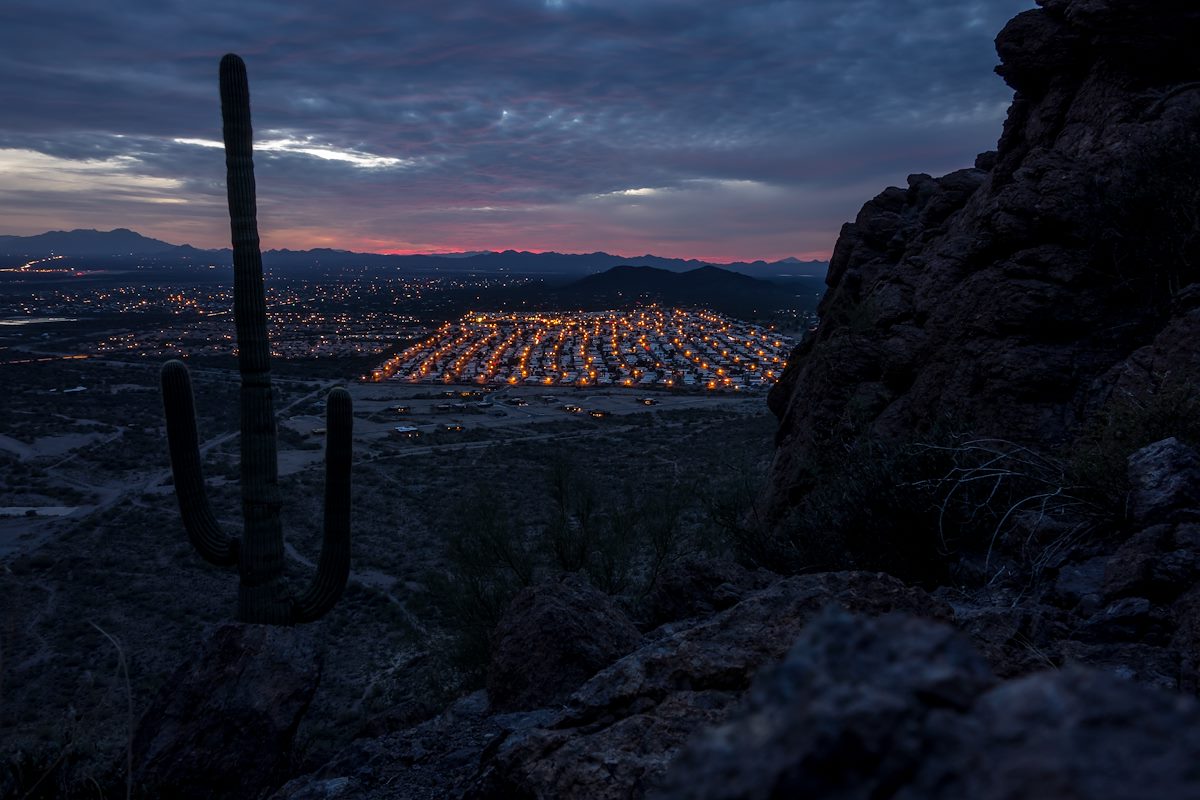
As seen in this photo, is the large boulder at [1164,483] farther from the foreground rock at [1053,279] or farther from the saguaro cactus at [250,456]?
the saguaro cactus at [250,456]

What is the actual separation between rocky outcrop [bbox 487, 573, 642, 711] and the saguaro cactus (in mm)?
4433

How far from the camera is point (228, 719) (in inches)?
239

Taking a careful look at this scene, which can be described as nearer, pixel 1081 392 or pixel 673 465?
pixel 1081 392

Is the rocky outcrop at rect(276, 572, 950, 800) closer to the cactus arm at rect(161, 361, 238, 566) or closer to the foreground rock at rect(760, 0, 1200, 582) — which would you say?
the foreground rock at rect(760, 0, 1200, 582)

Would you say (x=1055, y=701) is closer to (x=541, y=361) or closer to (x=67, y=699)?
(x=67, y=699)

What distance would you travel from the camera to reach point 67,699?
551 inches

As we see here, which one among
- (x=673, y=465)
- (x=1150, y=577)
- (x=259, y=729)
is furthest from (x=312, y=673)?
(x=673, y=465)

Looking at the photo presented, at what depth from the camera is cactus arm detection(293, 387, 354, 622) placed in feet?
29.6

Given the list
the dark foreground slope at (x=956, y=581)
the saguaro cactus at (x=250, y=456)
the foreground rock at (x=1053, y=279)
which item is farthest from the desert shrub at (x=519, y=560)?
the foreground rock at (x=1053, y=279)

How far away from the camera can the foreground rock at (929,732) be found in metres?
0.81

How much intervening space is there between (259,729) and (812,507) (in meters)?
6.03

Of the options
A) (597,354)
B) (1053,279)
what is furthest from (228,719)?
(597,354)

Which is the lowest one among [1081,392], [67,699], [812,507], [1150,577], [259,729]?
[67,699]

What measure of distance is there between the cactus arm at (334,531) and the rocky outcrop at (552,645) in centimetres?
432
